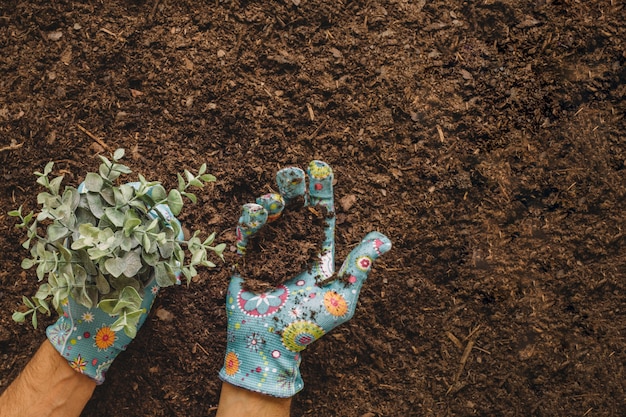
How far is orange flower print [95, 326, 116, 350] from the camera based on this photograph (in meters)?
1.37

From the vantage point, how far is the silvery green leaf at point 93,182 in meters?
1.08

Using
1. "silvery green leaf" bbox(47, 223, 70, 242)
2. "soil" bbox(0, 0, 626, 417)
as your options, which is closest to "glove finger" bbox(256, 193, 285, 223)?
"soil" bbox(0, 0, 626, 417)

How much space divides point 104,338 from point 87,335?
4cm

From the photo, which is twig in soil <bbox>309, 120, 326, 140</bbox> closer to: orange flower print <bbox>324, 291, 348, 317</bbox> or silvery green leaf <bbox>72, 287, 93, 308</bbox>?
orange flower print <bbox>324, 291, 348, 317</bbox>

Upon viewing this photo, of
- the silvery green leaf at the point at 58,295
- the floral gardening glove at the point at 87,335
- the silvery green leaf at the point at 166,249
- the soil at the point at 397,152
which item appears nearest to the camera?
the silvery green leaf at the point at 58,295

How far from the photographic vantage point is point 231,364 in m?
1.41

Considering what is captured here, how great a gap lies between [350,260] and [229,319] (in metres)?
0.35

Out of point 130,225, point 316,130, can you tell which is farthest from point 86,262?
point 316,130

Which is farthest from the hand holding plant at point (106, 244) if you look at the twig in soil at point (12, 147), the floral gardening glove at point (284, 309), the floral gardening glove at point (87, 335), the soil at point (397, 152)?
the twig in soil at point (12, 147)

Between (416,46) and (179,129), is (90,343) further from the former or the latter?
(416,46)

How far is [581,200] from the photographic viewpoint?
1.54 meters

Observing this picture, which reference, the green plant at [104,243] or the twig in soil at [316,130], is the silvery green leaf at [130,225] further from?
the twig in soil at [316,130]

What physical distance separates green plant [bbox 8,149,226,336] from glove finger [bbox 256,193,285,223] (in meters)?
0.26

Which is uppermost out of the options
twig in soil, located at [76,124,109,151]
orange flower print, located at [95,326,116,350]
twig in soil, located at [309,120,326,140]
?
twig in soil, located at [309,120,326,140]
